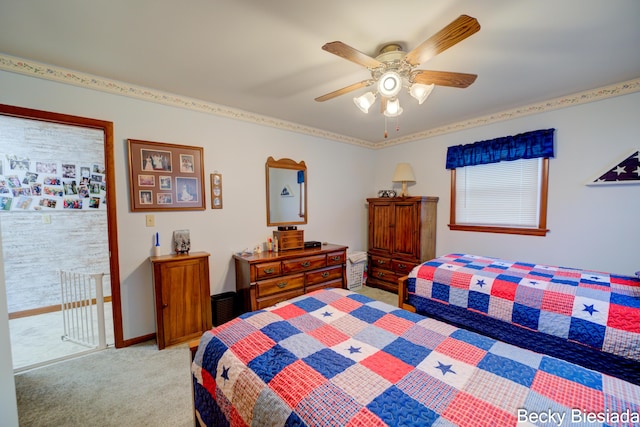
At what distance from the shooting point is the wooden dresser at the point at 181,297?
7.73ft

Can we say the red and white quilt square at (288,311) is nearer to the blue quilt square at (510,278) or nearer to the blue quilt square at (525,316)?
the blue quilt square at (525,316)

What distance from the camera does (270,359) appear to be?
1.08 metres

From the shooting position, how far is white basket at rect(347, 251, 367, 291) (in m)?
3.98

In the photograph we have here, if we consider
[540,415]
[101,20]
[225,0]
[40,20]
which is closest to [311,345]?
[540,415]

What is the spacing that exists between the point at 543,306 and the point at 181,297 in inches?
122

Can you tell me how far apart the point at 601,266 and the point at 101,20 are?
479cm

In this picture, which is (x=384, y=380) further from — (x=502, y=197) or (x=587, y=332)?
(x=502, y=197)

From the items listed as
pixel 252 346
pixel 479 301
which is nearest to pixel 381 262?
pixel 479 301

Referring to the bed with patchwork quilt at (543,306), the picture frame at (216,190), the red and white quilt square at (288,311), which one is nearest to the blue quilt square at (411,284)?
the bed with patchwork quilt at (543,306)

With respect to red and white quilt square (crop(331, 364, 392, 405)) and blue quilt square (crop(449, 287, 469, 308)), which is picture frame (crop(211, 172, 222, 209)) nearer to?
red and white quilt square (crop(331, 364, 392, 405))

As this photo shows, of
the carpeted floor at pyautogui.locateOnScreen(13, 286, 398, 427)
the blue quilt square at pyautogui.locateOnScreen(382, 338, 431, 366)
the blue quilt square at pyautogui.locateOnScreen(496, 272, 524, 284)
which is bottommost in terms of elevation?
the carpeted floor at pyautogui.locateOnScreen(13, 286, 398, 427)

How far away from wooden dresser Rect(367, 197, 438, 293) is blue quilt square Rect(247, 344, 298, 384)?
2967 millimetres

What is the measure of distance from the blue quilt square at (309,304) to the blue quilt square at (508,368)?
925 millimetres

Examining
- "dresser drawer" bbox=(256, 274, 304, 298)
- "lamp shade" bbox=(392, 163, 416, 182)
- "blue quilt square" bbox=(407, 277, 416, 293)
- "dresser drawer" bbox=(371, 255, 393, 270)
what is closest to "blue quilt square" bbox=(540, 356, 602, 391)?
"blue quilt square" bbox=(407, 277, 416, 293)
